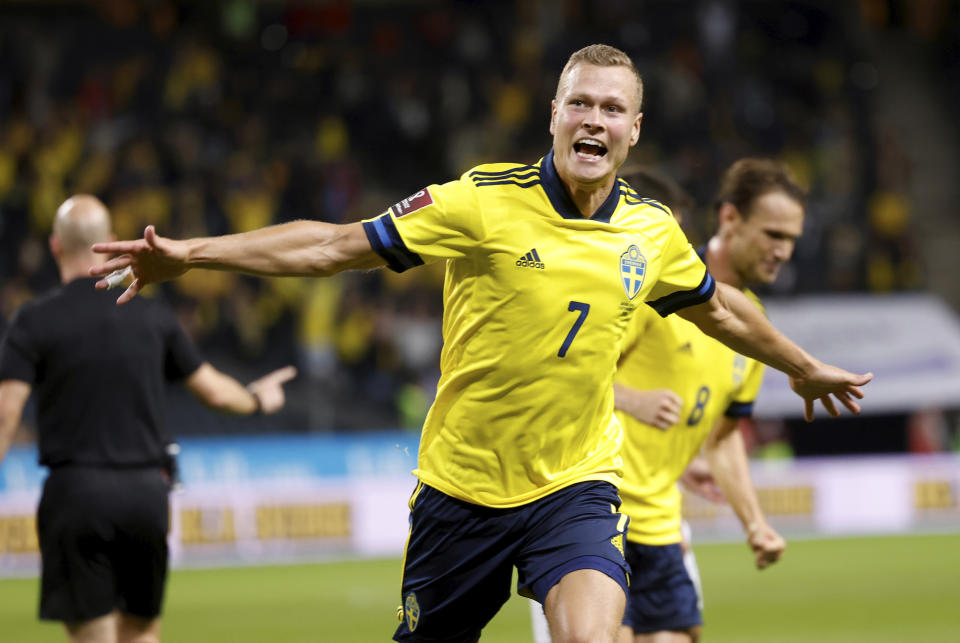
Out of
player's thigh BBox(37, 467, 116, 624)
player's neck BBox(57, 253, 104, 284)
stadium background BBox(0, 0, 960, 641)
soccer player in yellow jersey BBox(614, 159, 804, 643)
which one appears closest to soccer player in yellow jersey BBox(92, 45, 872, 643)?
soccer player in yellow jersey BBox(614, 159, 804, 643)

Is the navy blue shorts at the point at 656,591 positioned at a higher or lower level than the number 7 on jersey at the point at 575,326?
lower

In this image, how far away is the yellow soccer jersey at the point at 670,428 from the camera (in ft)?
19.6

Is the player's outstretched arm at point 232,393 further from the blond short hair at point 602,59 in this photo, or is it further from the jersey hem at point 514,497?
the blond short hair at point 602,59

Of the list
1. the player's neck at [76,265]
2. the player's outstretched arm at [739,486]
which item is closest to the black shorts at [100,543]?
the player's neck at [76,265]

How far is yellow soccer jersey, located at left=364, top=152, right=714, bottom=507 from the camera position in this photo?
463cm

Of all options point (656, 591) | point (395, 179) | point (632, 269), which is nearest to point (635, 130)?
point (632, 269)

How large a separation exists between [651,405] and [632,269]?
3.68 ft

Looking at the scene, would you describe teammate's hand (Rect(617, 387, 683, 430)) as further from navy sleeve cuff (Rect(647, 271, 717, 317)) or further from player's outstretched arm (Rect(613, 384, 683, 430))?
navy sleeve cuff (Rect(647, 271, 717, 317))

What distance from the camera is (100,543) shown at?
5879 millimetres

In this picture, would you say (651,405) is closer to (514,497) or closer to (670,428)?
(670,428)

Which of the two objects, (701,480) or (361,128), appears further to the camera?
(361,128)

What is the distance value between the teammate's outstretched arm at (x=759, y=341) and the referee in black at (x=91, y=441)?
99.4 inches

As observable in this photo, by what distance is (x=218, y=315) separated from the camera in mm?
17281

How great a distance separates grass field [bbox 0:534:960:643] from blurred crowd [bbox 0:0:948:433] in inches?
148
